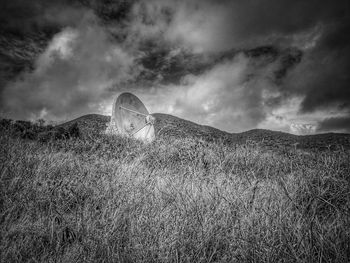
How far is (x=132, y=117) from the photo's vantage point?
469 inches

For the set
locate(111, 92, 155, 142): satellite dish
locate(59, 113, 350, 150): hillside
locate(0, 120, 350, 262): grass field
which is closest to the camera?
locate(0, 120, 350, 262): grass field

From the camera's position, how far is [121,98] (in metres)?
10.9

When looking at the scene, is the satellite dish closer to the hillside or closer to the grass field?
the hillside

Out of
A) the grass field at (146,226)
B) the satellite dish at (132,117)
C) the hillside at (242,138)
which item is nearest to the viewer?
the grass field at (146,226)

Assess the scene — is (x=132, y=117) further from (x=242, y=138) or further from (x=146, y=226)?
(x=242, y=138)

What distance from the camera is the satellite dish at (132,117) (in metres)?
A: 9.98

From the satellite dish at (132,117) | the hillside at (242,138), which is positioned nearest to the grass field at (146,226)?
the hillside at (242,138)

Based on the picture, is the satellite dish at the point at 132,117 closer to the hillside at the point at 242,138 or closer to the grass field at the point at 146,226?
the hillside at the point at 242,138

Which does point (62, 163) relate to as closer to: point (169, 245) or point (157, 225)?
point (157, 225)

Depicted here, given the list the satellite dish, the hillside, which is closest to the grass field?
the hillside

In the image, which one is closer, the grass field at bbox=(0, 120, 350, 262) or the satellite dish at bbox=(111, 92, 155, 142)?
the grass field at bbox=(0, 120, 350, 262)

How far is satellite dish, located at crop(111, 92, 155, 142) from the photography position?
9.98 metres

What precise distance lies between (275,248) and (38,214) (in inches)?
99.5

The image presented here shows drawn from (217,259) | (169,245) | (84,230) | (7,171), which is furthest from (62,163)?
(217,259)
